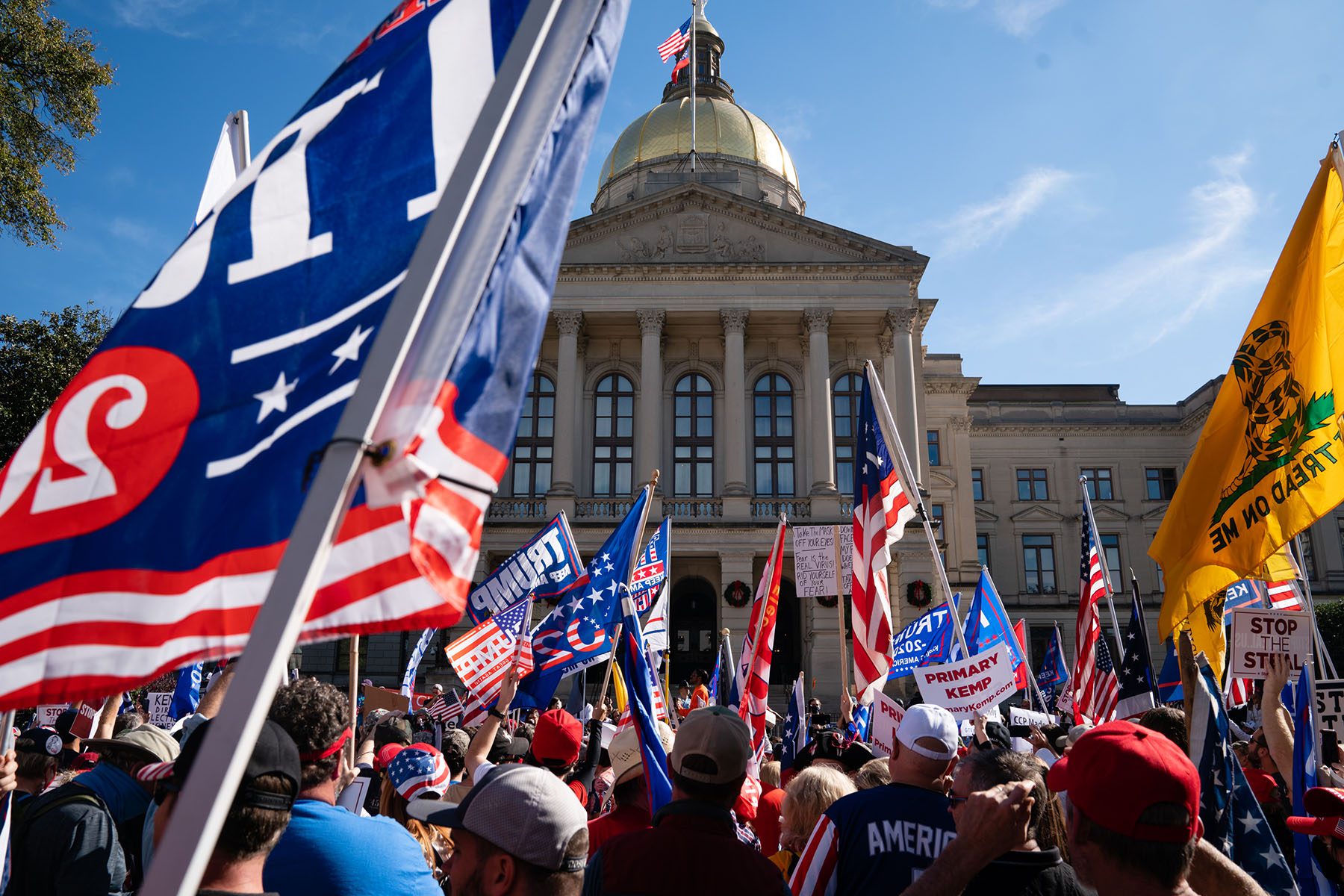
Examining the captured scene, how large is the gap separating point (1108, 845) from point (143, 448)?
2.34m

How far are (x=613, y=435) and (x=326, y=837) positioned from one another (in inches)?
1397

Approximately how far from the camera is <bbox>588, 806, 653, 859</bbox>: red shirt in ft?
13.5

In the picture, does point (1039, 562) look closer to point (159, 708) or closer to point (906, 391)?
point (906, 391)

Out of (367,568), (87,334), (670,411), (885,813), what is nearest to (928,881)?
(885,813)

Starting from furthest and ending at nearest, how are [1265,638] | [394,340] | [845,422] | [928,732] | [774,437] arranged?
1. [774,437]
2. [845,422]
3. [1265,638]
4. [928,732]
5. [394,340]

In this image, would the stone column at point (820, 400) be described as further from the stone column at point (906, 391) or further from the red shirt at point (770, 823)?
the red shirt at point (770, 823)

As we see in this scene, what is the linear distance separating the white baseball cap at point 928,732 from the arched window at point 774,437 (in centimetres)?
3370

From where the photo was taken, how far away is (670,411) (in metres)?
38.4

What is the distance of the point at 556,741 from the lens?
Result: 5.12 m

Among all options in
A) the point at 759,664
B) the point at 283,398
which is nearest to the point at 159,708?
the point at 759,664

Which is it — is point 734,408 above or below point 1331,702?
above

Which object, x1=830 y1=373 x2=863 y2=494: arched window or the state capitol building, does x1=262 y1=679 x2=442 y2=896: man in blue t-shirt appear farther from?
x1=830 y1=373 x2=863 y2=494: arched window

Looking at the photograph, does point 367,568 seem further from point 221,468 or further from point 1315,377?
point 1315,377

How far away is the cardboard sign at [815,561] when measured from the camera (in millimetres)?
18594
